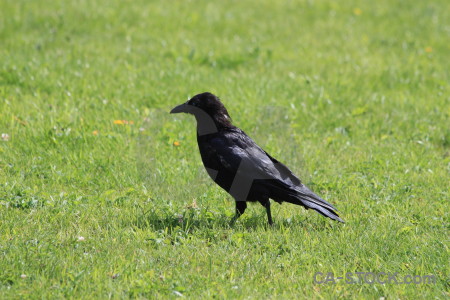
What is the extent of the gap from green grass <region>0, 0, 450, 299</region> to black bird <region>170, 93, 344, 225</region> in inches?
8.7

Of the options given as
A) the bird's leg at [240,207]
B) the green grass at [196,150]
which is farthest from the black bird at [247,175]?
the green grass at [196,150]

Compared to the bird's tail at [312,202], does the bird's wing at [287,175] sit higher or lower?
higher

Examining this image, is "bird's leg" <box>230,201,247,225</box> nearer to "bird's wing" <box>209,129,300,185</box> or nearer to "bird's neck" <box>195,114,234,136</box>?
"bird's wing" <box>209,129,300,185</box>

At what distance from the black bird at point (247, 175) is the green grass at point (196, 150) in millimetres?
221

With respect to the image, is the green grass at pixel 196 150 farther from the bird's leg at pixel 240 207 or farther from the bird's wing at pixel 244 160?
the bird's wing at pixel 244 160

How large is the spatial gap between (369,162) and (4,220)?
397 cm

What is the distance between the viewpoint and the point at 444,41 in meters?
12.3

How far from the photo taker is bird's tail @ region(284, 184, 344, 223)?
5.57m

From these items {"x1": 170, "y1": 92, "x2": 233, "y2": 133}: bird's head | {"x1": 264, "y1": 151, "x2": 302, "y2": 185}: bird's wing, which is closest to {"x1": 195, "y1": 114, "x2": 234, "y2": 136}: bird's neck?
{"x1": 170, "y1": 92, "x2": 233, "y2": 133}: bird's head

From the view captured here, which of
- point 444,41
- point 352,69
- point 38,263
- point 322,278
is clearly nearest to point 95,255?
point 38,263

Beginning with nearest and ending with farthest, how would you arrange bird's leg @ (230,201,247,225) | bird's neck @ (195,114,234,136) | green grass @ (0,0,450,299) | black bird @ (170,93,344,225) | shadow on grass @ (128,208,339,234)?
1. green grass @ (0,0,450,299)
2. shadow on grass @ (128,208,339,234)
3. black bird @ (170,93,344,225)
4. bird's leg @ (230,201,247,225)
5. bird's neck @ (195,114,234,136)

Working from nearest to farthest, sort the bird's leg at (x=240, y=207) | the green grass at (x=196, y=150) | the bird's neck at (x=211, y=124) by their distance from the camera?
the green grass at (x=196, y=150), the bird's leg at (x=240, y=207), the bird's neck at (x=211, y=124)

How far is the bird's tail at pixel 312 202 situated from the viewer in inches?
219

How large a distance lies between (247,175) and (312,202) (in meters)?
0.62
